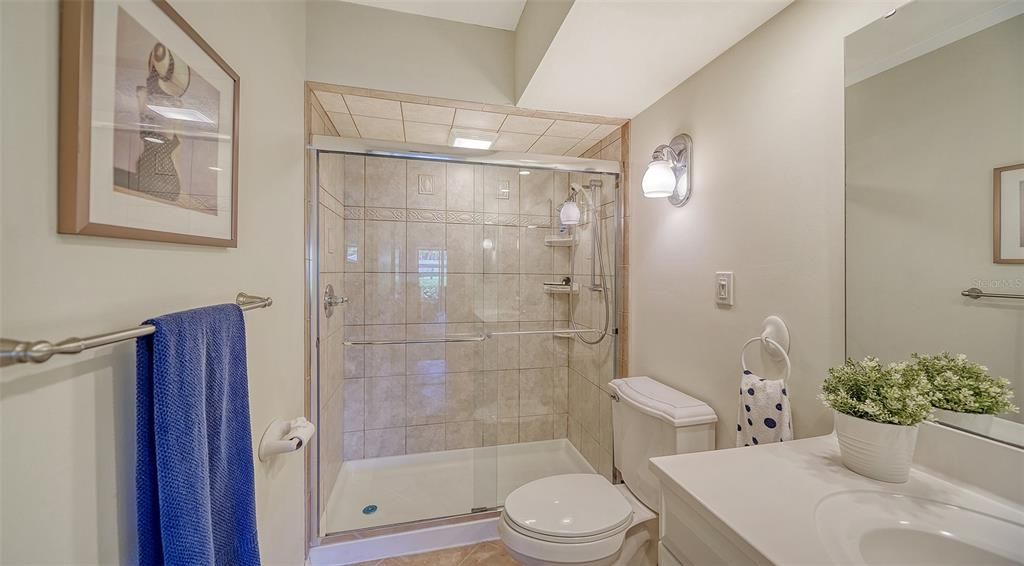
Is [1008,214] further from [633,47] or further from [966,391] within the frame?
[633,47]

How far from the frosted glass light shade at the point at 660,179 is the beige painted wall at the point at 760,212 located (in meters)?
0.10

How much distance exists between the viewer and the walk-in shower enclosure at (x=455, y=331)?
192cm

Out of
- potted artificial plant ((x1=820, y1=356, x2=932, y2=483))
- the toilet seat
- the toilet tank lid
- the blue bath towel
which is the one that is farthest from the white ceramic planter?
the blue bath towel

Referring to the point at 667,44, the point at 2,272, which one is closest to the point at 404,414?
the point at 2,272

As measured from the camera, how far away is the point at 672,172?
1565 mm

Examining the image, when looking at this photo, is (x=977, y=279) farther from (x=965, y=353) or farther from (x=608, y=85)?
(x=608, y=85)

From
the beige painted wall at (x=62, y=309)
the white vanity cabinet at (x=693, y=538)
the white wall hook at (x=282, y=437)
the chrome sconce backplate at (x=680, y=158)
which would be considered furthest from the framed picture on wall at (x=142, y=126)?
the chrome sconce backplate at (x=680, y=158)

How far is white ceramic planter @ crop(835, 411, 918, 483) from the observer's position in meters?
0.76

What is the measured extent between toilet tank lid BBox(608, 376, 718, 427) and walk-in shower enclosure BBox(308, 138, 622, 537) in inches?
18.4

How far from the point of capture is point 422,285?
202 cm

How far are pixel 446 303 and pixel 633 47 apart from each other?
145 cm

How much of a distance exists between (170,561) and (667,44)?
1.87 metres

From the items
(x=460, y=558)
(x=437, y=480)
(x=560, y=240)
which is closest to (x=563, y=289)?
(x=560, y=240)

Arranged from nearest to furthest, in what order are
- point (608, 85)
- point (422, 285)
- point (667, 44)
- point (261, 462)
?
1. point (261, 462)
2. point (667, 44)
3. point (608, 85)
4. point (422, 285)
